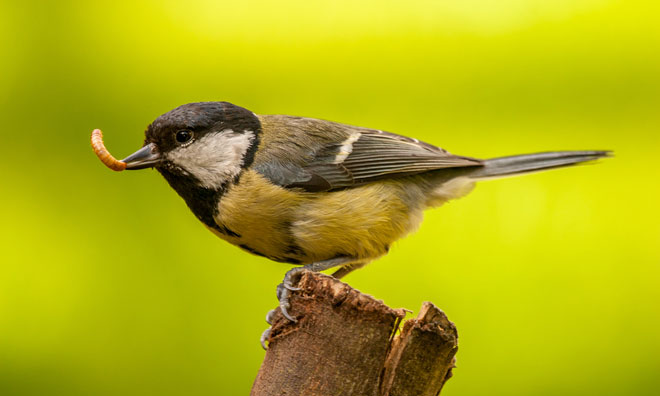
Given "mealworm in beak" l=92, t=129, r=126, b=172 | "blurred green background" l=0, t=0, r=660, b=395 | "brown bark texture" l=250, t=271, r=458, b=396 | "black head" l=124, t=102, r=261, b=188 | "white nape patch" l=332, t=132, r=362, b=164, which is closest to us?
"brown bark texture" l=250, t=271, r=458, b=396

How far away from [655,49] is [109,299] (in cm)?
217

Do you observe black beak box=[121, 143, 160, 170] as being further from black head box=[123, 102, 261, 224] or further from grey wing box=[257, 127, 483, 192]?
grey wing box=[257, 127, 483, 192]

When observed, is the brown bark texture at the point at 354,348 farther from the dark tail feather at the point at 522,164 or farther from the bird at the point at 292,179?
the dark tail feather at the point at 522,164

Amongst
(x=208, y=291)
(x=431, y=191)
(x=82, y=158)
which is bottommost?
(x=208, y=291)

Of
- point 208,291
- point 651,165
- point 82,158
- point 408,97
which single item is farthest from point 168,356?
point 651,165

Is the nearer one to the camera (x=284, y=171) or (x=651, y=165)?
(x=284, y=171)

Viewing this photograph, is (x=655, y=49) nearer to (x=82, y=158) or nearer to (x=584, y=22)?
(x=584, y=22)

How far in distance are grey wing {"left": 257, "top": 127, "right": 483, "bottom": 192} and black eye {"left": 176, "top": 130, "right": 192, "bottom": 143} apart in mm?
202

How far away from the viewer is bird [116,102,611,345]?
1.76m

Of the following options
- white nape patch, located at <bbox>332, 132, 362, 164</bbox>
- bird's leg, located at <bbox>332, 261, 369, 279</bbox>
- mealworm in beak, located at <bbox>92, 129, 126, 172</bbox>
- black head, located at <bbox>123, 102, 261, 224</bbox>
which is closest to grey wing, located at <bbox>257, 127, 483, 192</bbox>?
white nape patch, located at <bbox>332, 132, 362, 164</bbox>

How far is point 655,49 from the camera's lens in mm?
2457

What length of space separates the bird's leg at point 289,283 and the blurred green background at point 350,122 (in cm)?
54

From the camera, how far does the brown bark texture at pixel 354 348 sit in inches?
50.4

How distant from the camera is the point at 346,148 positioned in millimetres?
1990
